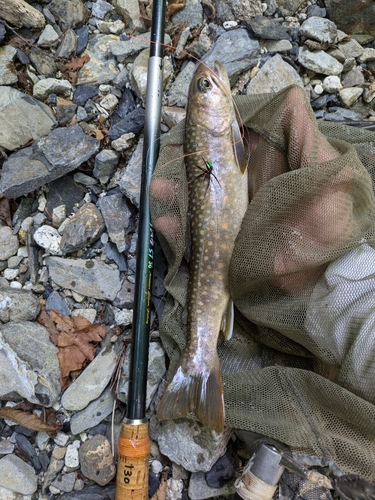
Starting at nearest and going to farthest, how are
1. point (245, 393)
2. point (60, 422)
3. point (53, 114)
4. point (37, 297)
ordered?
point (245, 393) < point (60, 422) < point (37, 297) < point (53, 114)

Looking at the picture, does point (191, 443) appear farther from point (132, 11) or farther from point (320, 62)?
point (132, 11)

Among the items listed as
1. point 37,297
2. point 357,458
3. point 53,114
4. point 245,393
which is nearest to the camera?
point 357,458

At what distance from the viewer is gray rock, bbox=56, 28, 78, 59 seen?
273cm

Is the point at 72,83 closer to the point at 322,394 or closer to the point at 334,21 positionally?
the point at 334,21

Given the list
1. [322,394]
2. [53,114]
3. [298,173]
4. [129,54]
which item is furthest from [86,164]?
[322,394]

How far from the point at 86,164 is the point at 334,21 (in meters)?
1.79

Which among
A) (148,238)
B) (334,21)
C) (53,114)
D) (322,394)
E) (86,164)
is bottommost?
(322,394)

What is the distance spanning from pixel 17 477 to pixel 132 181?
5.44ft

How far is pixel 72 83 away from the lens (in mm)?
2738

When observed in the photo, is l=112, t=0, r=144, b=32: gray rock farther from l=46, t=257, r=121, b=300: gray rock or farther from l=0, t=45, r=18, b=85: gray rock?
l=46, t=257, r=121, b=300: gray rock

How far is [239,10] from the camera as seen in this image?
2.72 meters

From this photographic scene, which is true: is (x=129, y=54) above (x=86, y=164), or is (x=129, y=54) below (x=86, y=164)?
above

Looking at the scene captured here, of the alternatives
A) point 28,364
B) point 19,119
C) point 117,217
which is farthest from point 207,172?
point 28,364

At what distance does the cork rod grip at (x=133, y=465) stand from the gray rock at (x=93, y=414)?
0.36 meters
